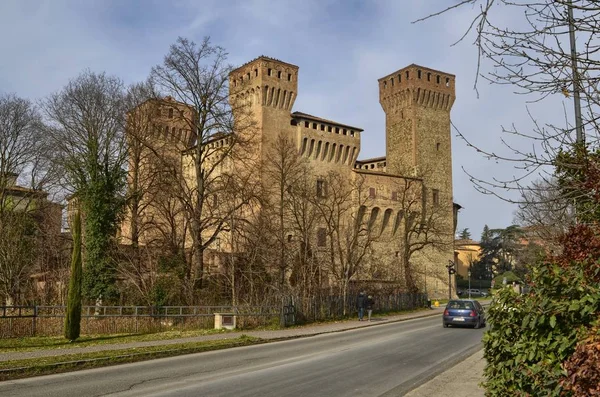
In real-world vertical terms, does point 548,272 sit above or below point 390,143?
below

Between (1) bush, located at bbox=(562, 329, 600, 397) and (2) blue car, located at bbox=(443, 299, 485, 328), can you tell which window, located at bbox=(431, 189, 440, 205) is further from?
(1) bush, located at bbox=(562, 329, 600, 397)

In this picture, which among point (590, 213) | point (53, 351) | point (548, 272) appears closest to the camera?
point (548, 272)

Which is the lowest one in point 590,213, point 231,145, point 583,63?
point 590,213

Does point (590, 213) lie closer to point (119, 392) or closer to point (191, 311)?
point (119, 392)

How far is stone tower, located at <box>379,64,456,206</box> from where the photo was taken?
6278 centimetres

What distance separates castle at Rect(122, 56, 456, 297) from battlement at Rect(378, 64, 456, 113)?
0.12 m

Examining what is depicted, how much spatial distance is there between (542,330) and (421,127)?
197ft

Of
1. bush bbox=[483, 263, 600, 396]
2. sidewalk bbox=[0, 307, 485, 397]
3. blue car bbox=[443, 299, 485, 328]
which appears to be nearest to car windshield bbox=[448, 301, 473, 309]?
blue car bbox=[443, 299, 485, 328]

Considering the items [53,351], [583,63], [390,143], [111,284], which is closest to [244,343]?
[53,351]

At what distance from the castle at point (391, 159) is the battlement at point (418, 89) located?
12cm

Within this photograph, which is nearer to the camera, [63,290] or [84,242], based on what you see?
[63,290]

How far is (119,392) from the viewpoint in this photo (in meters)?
9.92

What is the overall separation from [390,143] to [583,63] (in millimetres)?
62215

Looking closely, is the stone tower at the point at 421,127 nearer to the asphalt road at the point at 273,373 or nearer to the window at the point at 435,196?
the window at the point at 435,196
